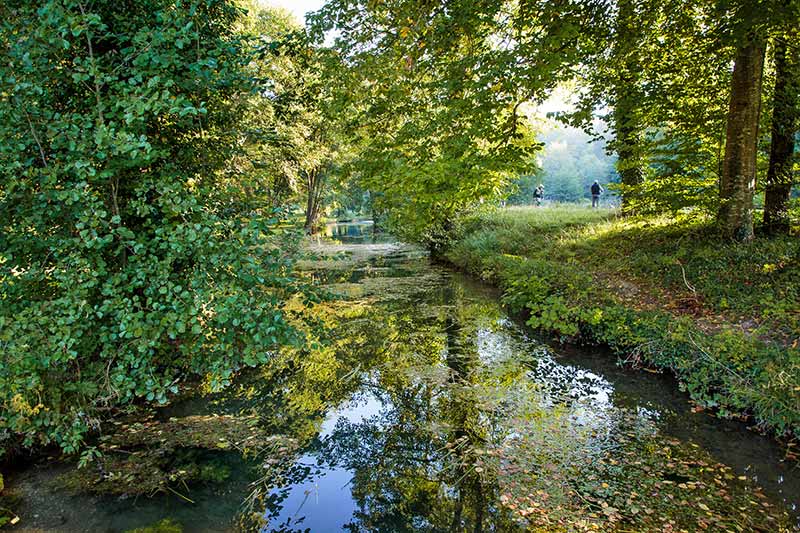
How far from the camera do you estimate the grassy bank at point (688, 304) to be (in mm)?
5441

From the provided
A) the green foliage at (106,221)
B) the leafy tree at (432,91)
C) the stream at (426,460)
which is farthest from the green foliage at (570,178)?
the green foliage at (106,221)

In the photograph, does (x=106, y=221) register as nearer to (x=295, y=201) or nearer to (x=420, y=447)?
(x=420, y=447)

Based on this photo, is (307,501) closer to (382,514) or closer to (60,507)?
(382,514)

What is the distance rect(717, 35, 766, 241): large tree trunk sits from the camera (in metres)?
8.59

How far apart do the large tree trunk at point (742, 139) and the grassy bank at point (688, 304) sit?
28.4 inches

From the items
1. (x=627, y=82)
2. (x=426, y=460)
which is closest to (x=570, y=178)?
(x=627, y=82)

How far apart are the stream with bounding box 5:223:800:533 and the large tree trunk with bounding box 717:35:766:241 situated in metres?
4.62

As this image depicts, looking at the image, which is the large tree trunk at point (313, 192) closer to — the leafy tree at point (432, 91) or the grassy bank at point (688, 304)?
the grassy bank at point (688, 304)

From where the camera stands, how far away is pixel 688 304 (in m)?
7.99

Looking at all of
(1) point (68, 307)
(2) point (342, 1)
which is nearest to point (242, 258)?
(1) point (68, 307)

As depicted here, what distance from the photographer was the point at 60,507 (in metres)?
4.09

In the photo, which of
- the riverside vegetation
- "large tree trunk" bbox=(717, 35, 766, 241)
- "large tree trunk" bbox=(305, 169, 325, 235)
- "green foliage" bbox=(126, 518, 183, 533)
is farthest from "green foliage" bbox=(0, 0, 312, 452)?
"large tree trunk" bbox=(305, 169, 325, 235)

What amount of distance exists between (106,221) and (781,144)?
12.9m

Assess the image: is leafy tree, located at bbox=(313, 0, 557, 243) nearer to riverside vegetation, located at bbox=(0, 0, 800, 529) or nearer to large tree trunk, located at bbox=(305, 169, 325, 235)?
riverside vegetation, located at bbox=(0, 0, 800, 529)
